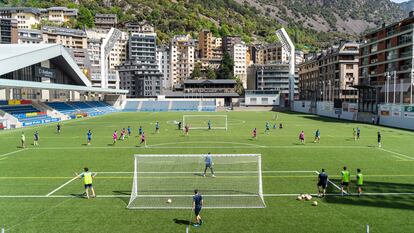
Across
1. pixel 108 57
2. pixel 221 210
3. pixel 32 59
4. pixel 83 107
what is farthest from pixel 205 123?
pixel 108 57

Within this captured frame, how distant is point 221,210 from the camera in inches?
636

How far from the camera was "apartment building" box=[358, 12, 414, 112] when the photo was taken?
66194 millimetres

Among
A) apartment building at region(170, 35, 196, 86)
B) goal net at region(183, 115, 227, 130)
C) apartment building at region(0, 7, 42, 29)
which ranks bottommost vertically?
goal net at region(183, 115, 227, 130)

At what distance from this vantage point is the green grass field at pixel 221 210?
47.1 feet

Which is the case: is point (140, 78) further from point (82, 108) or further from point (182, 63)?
point (82, 108)

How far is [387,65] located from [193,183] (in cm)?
7666

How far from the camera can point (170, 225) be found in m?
14.3

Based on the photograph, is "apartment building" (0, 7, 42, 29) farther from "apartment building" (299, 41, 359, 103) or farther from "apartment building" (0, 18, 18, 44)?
"apartment building" (299, 41, 359, 103)

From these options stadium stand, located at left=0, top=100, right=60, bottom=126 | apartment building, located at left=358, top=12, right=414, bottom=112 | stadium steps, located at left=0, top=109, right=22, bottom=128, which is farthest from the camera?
apartment building, located at left=358, top=12, right=414, bottom=112

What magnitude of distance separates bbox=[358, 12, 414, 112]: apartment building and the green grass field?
108ft

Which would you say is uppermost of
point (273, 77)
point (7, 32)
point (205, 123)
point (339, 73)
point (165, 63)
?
point (7, 32)

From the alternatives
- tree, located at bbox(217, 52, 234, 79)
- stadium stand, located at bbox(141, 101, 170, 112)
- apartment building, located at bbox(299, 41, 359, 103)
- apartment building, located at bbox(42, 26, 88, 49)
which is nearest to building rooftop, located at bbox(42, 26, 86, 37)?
apartment building, located at bbox(42, 26, 88, 49)

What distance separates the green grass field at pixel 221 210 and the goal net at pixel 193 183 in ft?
2.47

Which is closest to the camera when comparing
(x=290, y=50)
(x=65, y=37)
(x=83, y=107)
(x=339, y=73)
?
(x=83, y=107)
